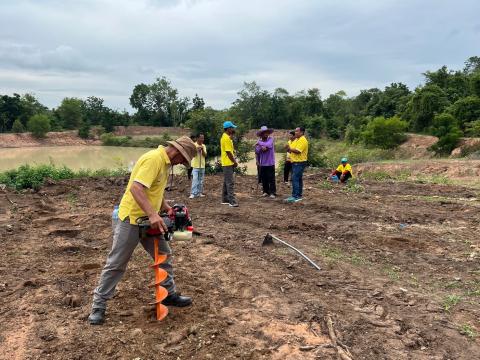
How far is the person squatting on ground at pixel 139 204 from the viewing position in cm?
361

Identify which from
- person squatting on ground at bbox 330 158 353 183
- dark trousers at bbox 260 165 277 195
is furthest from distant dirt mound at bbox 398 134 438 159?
dark trousers at bbox 260 165 277 195

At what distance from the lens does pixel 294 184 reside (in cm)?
984

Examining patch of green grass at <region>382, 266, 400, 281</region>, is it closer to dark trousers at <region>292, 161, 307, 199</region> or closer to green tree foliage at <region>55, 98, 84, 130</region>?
dark trousers at <region>292, 161, 307, 199</region>

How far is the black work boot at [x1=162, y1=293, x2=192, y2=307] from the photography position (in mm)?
4254

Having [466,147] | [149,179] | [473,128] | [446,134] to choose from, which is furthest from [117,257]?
[473,128]

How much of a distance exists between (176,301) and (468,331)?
2667 millimetres

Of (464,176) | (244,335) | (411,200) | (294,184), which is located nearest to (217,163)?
(294,184)

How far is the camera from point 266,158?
1027 cm

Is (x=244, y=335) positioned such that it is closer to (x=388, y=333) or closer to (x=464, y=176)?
(x=388, y=333)

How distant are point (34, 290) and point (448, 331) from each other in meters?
4.22

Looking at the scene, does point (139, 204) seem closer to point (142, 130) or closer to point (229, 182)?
point (229, 182)

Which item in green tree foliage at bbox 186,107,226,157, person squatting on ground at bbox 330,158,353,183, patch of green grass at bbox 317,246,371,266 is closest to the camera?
patch of green grass at bbox 317,246,371,266

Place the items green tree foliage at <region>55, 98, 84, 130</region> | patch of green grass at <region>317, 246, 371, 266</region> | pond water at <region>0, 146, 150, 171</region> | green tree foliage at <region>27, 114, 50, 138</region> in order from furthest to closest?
green tree foliage at <region>55, 98, 84, 130</region>, green tree foliage at <region>27, 114, 50, 138</region>, pond water at <region>0, 146, 150, 171</region>, patch of green grass at <region>317, 246, 371, 266</region>

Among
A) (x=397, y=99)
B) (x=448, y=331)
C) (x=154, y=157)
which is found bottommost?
(x=448, y=331)
